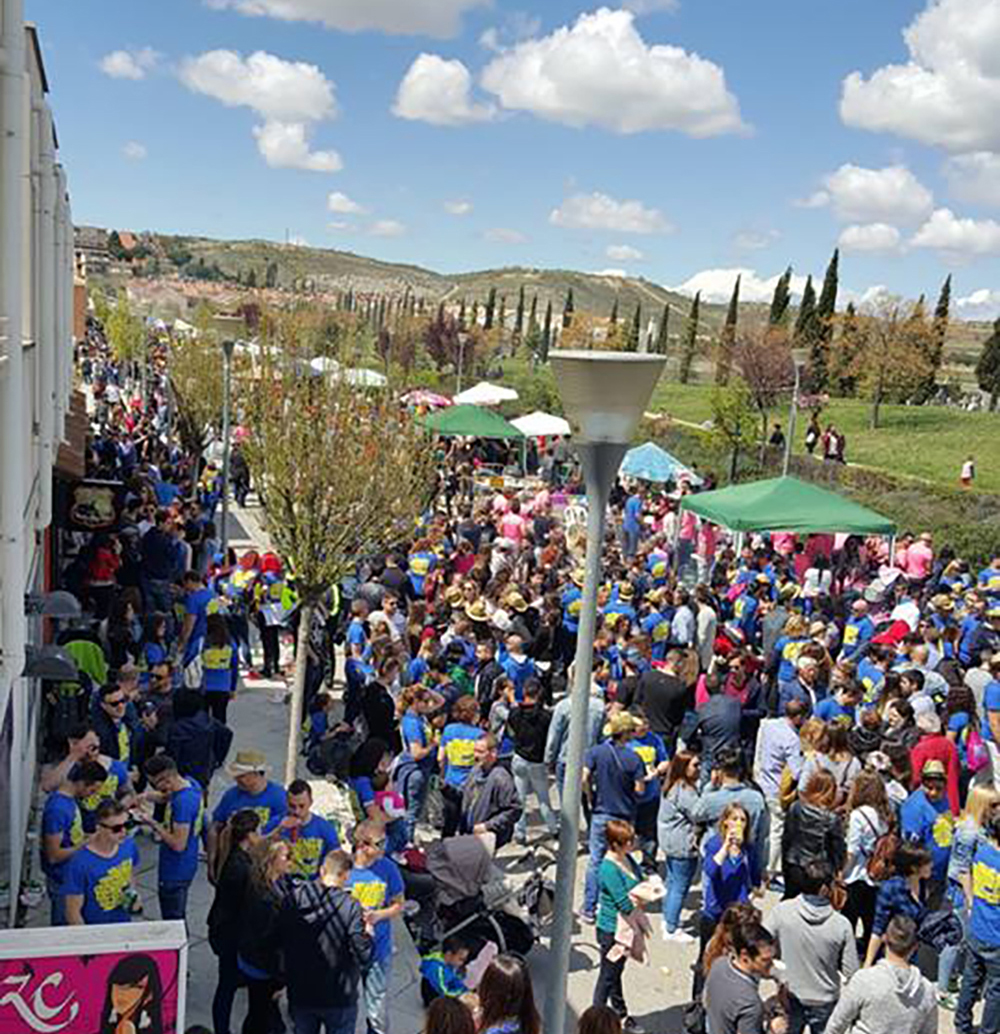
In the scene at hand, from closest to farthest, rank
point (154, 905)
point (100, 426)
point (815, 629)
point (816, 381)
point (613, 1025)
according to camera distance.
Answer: point (613, 1025)
point (154, 905)
point (815, 629)
point (100, 426)
point (816, 381)

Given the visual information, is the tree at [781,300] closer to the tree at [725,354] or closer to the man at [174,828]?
the tree at [725,354]

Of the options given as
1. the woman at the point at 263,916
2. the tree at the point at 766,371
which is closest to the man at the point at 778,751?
the woman at the point at 263,916

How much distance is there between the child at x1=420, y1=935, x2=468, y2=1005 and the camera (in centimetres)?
559

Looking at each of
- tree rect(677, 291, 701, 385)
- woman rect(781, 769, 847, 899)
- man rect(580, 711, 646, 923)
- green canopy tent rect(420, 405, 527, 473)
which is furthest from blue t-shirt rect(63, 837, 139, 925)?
tree rect(677, 291, 701, 385)

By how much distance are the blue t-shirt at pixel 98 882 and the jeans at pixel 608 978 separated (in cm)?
270

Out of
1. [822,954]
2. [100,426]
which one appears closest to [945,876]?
[822,954]

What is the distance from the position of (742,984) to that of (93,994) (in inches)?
117

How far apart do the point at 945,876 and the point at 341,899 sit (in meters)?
4.21

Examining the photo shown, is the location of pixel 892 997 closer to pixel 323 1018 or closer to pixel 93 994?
pixel 323 1018

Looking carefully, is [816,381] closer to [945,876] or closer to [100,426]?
[100,426]

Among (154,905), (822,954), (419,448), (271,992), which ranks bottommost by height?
(154,905)

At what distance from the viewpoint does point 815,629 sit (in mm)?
11367

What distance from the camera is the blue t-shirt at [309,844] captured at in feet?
19.5

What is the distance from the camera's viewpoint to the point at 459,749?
25.3 ft
